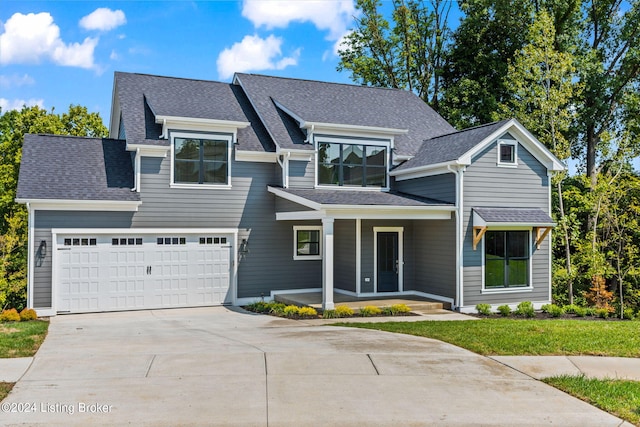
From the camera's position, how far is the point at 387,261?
18.3 m

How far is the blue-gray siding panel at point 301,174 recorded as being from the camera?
1805 centimetres

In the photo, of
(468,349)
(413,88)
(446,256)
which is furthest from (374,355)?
(413,88)

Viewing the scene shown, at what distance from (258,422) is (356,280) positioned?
1150 centimetres

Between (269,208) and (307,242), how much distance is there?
1744 millimetres

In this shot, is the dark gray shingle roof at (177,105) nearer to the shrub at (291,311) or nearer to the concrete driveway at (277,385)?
the shrub at (291,311)

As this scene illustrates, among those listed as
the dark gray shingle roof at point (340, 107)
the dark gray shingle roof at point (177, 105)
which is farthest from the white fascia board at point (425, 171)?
the dark gray shingle roof at point (177, 105)

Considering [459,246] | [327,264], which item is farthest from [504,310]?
[327,264]

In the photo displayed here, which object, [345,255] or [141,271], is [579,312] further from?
[141,271]

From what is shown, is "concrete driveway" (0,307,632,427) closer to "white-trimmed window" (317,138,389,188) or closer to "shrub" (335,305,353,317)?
"shrub" (335,305,353,317)

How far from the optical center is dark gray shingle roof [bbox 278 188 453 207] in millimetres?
15986

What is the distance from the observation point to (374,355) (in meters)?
9.69

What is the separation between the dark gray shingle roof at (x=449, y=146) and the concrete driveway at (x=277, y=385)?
7426mm

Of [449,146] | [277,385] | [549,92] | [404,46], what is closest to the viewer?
[277,385]

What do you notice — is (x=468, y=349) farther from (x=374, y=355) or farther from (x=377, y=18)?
(x=377, y=18)
